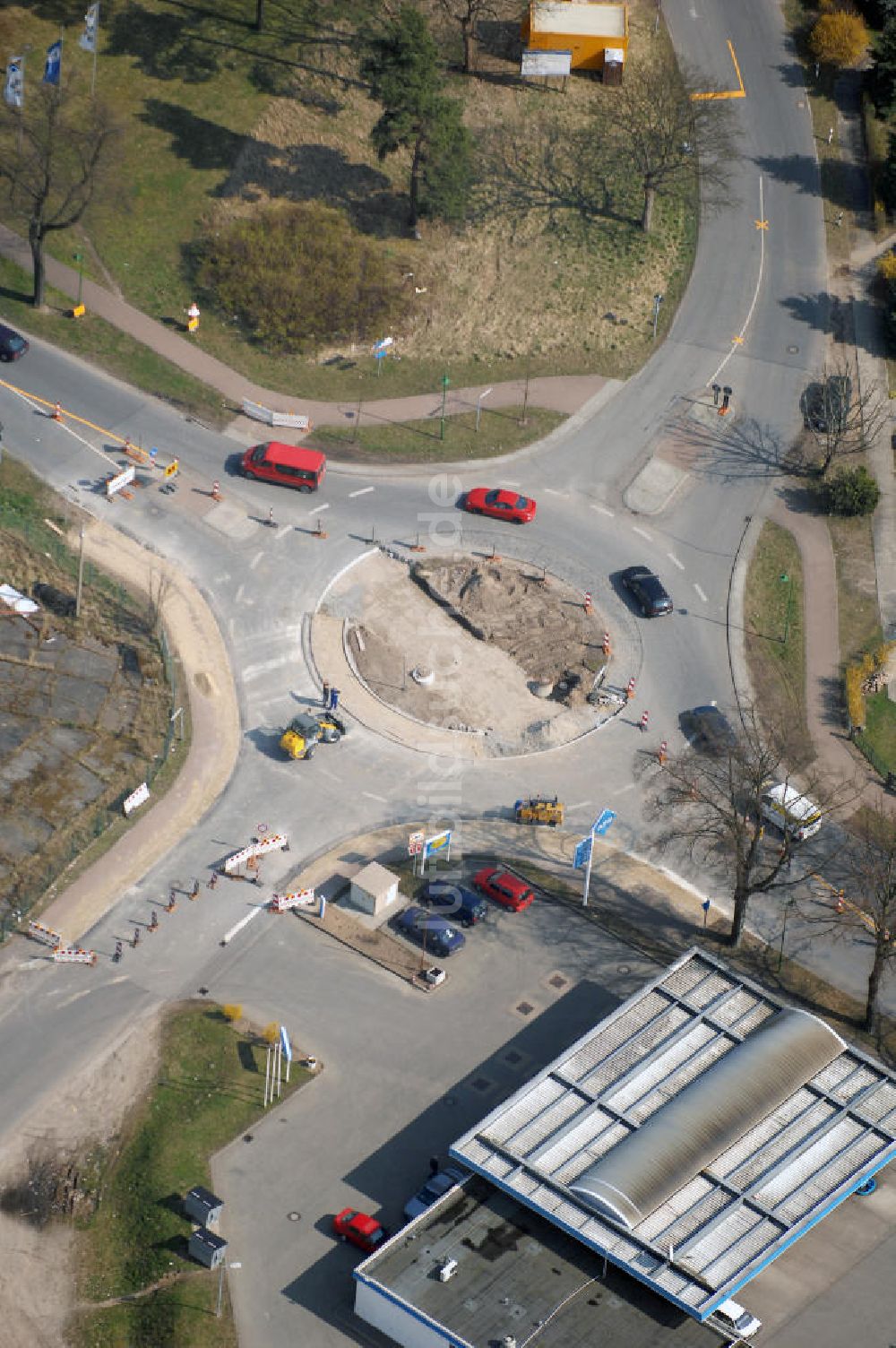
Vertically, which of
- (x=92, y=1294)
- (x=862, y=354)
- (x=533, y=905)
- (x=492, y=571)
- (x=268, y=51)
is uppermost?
(x=268, y=51)

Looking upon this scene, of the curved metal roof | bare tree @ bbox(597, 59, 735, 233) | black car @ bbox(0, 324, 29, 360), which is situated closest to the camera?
the curved metal roof

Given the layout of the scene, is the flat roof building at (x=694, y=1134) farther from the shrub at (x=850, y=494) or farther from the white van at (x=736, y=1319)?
the shrub at (x=850, y=494)

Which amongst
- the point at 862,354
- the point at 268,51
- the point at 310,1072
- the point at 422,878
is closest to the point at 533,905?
the point at 422,878

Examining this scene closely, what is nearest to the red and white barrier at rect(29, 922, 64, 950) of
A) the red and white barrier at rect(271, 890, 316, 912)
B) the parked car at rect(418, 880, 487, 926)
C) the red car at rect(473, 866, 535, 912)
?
the red and white barrier at rect(271, 890, 316, 912)

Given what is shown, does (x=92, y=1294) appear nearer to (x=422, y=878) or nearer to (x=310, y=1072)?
(x=310, y=1072)

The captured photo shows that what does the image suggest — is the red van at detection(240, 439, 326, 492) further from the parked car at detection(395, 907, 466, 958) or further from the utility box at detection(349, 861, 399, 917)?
the parked car at detection(395, 907, 466, 958)

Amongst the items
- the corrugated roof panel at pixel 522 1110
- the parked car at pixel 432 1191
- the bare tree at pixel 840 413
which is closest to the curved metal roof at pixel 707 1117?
the corrugated roof panel at pixel 522 1110

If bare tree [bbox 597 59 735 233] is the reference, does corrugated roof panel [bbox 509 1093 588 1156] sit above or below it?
below
